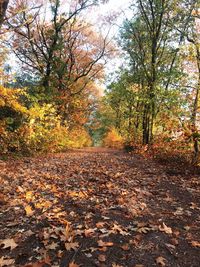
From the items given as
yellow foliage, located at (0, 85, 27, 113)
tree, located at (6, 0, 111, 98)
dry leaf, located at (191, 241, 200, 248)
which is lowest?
dry leaf, located at (191, 241, 200, 248)

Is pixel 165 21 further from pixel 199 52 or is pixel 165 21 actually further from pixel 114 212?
pixel 114 212

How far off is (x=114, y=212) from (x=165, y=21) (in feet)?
47.7

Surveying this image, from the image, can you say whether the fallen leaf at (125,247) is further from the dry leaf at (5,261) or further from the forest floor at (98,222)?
the dry leaf at (5,261)

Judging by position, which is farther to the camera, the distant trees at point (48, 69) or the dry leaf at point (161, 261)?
the distant trees at point (48, 69)

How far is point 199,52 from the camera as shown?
1338 cm

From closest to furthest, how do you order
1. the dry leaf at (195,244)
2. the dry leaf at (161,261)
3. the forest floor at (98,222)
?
1. the dry leaf at (161,261)
2. the forest floor at (98,222)
3. the dry leaf at (195,244)

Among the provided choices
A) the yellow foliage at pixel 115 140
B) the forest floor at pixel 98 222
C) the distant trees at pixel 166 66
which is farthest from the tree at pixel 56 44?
the forest floor at pixel 98 222

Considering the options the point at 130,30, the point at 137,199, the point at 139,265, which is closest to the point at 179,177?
the point at 137,199

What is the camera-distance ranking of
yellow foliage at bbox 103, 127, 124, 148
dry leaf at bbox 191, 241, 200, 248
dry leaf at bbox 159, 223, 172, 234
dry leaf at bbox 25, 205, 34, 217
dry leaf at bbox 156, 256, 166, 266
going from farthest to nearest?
yellow foliage at bbox 103, 127, 124, 148 → dry leaf at bbox 25, 205, 34, 217 → dry leaf at bbox 159, 223, 172, 234 → dry leaf at bbox 191, 241, 200, 248 → dry leaf at bbox 156, 256, 166, 266

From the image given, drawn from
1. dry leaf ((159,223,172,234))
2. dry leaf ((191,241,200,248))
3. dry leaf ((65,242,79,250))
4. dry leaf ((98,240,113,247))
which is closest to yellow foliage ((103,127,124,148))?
dry leaf ((159,223,172,234))

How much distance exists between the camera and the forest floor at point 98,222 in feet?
10.8

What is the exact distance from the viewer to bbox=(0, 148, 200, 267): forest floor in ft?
10.8

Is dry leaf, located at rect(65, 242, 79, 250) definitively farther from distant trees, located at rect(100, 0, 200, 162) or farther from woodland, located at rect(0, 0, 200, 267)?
distant trees, located at rect(100, 0, 200, 162)

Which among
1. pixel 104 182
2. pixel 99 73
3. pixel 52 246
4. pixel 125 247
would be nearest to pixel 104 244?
pixel 125 247
